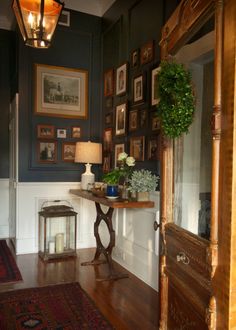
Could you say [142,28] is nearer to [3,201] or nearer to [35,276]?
[35,276]

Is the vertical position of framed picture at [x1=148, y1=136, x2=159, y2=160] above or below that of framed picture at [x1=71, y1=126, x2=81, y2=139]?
below

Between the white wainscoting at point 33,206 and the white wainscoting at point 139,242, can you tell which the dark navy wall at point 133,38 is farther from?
the white wainscoting at point 33,206

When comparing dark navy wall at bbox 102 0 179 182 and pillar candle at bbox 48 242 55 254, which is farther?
pillar candle at bbox 48 242 55 254

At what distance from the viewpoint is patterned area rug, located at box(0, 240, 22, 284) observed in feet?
10.9

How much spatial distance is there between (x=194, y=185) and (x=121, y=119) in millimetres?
2421

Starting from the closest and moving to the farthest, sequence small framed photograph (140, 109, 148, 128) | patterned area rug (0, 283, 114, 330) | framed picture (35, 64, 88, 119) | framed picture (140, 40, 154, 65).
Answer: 1. patterned area rug (0, 283, 114, 330)
2. framed picture (140, 40, 154, 65)
3. small framed photograph (140, 109, 148, 128)
4. framed picture (35, 64, 88, 119)

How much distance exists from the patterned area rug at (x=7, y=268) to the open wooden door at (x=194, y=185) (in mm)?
2024

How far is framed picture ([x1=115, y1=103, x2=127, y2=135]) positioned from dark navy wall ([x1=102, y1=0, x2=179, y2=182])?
0.07m

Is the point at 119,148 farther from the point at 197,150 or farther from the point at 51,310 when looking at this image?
the point at 197,150

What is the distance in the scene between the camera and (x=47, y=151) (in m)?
4.43

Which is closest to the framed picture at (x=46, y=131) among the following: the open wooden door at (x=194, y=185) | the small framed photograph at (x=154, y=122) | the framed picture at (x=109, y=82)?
the framed picture at (x=109, y=82)

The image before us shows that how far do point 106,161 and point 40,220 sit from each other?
1.23 m

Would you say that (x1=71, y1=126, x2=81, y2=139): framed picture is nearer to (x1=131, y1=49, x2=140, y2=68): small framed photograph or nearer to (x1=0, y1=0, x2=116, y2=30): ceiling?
(x1=131, y1=49, x2=140, y2=68): small framed photograph

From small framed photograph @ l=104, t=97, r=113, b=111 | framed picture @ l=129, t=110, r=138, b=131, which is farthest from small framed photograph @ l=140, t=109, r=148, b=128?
small framed photograph @ l=104, t=97, r=113, b=111
